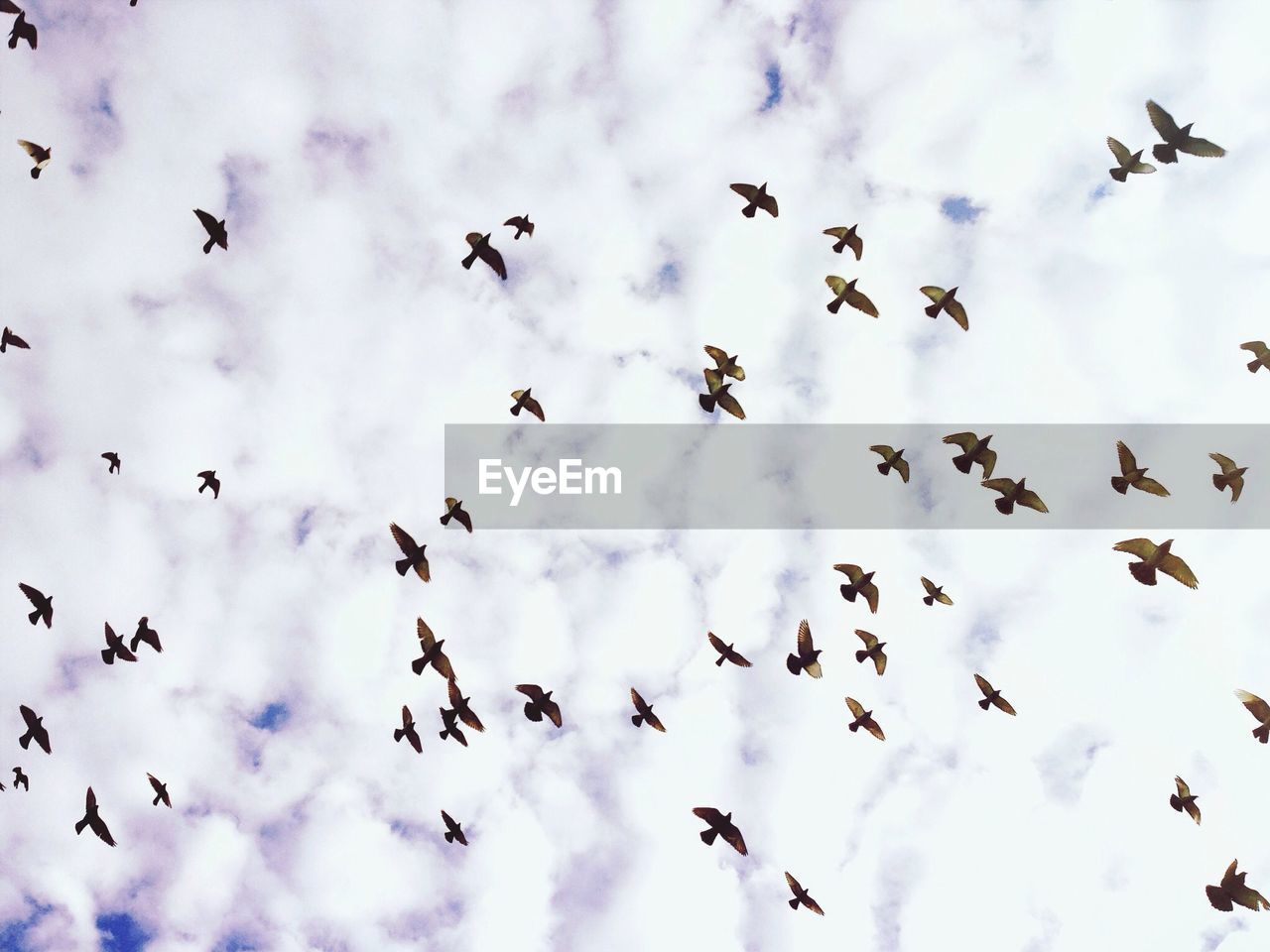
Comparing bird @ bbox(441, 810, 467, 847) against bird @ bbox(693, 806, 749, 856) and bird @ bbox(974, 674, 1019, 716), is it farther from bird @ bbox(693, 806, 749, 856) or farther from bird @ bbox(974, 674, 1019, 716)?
bird @ bbox(974, 674, 1019, 716)

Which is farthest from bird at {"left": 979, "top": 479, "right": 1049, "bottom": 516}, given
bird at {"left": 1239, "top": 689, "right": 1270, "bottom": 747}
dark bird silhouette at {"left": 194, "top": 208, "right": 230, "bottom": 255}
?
dark bird silhouette at {"left": 194, "top": 208, "right": 230, "bottom": 255}

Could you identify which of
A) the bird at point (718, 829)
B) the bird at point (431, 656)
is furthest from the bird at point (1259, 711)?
the bird at point (431, 656)

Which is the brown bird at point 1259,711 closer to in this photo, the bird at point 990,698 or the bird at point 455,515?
the bird at point 990,698

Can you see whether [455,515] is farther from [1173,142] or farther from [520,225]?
[1173,142]

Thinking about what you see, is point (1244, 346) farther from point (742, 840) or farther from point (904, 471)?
point (742, 840)

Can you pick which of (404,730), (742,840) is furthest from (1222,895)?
(404,730)

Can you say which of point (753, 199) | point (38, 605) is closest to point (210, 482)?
point (38, 605)
